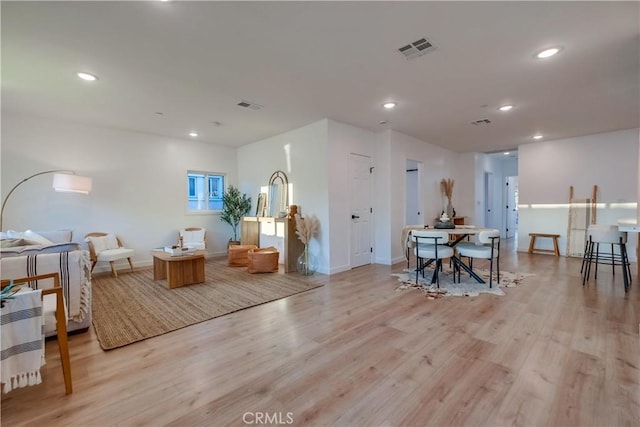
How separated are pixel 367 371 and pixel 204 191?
5.79m

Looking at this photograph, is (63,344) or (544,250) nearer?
(63,344)

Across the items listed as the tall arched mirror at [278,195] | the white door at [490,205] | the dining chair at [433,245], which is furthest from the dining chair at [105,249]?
the white door at [490,205]

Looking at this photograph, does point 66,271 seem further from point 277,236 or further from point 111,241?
point 277,236

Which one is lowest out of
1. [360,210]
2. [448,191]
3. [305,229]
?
[305,229]

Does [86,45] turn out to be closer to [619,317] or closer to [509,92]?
[509,92]

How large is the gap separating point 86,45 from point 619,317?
18.8 ft

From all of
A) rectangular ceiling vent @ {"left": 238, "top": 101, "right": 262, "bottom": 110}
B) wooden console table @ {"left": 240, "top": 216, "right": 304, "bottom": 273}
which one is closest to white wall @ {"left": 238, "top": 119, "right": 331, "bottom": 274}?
wooden console table @ {"left": 240, "top": 216, "right": 304, "bottom": 273}

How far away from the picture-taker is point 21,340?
61.1 inches

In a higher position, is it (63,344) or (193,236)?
(193,236)

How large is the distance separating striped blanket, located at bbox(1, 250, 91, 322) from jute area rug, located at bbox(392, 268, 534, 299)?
3.48 m

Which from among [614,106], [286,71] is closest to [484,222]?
[614,106]

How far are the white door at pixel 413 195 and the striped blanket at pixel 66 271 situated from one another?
19.5ft

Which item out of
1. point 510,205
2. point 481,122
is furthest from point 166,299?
point 510,205

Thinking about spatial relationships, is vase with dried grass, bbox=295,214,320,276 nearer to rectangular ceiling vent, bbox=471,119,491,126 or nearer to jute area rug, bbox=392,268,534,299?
jute area rug, bbox=392,268,534,299
